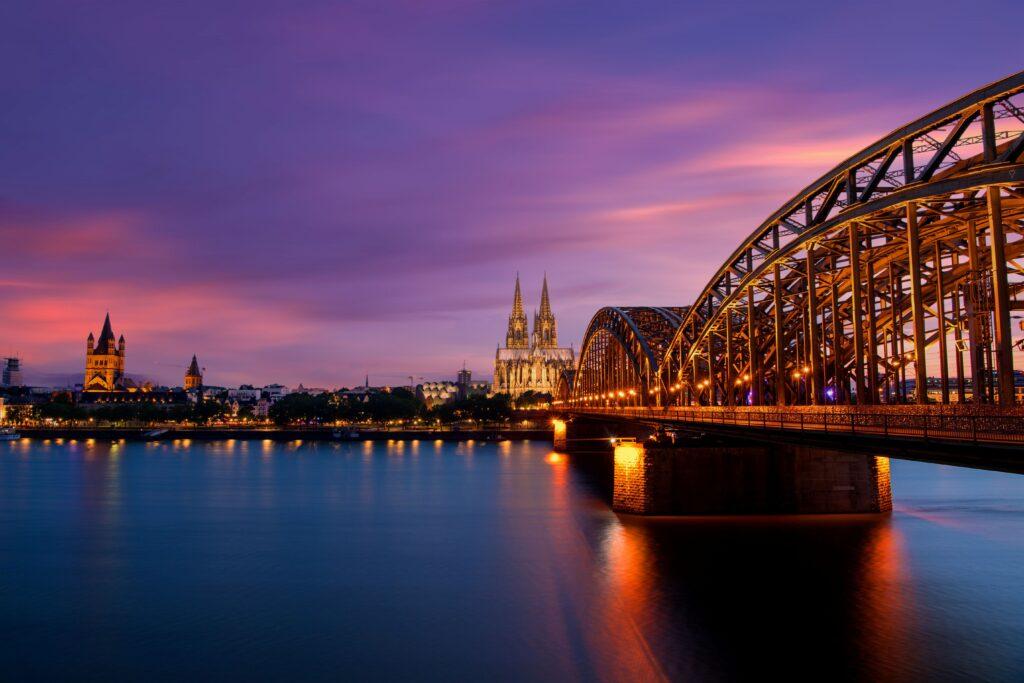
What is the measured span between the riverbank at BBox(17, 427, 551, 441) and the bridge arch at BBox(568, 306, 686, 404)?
37566mm

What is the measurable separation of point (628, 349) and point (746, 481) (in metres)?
43.0

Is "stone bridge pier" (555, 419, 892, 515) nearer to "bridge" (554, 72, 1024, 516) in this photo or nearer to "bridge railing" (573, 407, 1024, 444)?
"bridge" (554, 72, 1024, 516)

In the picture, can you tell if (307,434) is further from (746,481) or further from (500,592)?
(500,592)

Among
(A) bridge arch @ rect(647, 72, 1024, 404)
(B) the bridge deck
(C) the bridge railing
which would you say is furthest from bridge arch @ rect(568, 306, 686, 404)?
(B) the bridge deck

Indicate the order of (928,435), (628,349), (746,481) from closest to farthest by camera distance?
(928,435)
(746,481)
(628,349)

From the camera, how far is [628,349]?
91.1 meters

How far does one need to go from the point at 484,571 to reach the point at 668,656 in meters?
14.8

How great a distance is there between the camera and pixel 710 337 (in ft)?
194

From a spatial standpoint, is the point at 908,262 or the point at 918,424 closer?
the point at 918,424

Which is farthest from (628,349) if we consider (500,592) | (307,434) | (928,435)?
(307,434)

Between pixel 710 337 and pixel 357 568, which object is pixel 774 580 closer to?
pixel 357 568

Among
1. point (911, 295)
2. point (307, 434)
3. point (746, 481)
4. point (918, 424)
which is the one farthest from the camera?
point (307, 434)

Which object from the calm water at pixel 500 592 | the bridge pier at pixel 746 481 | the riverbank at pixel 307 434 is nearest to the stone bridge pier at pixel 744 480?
the bridge pier at pixel 746 481

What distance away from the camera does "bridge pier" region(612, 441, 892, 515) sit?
4822cm
